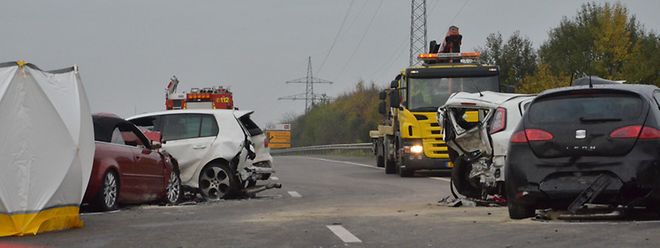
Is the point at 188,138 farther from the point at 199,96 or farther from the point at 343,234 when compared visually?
the point at 199,96

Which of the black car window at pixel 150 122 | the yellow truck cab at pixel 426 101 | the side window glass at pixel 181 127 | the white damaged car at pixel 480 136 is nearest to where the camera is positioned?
the white damaged car at pixel 480 136

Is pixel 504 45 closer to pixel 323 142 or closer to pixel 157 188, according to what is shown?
pixel 323 142

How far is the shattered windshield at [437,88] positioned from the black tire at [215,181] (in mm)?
7521

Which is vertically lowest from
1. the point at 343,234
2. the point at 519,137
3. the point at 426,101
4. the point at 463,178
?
the point at 343,234

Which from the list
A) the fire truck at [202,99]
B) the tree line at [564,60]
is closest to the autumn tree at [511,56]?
the tree line at [564,60]

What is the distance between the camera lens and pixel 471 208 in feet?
44.4

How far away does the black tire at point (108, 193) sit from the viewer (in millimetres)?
13273

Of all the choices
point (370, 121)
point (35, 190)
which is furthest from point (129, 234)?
point (370, 121)

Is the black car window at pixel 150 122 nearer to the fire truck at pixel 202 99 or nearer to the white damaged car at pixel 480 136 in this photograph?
the white damaged car at pixel 480 136

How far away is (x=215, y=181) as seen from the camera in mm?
16719

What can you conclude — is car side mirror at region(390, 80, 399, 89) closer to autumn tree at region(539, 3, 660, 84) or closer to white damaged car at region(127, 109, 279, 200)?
white damaged car at region(127, 109, 279, 200)

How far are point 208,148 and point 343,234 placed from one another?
22.7 feet

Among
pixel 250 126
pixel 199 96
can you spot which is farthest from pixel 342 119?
pixel 250 126

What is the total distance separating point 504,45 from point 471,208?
2083 inches
